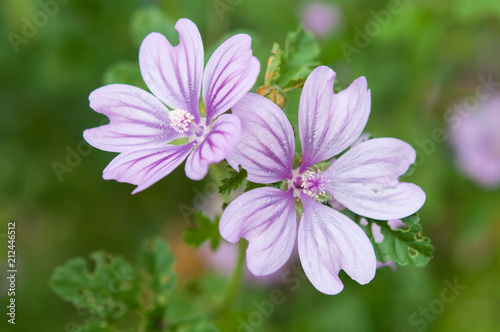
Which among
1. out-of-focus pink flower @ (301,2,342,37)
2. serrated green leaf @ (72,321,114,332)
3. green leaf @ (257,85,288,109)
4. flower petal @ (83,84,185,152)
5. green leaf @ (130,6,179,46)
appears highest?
out-of-focus pink flower @ (301,2,342,37)

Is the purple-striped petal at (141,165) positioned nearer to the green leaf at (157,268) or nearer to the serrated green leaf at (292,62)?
the serrated green leaf at (292,62)

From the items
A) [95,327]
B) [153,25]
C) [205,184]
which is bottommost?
[95,327]

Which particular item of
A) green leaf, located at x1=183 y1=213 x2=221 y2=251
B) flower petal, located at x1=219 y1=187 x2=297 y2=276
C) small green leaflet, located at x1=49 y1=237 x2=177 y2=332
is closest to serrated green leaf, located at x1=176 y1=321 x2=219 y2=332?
small green leaflet, located at x1=49 y1=237 x2=177 y2=332

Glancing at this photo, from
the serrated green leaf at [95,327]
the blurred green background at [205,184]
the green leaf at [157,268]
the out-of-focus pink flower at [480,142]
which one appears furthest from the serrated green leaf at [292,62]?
the out-of-focus pink flower at [480,142]

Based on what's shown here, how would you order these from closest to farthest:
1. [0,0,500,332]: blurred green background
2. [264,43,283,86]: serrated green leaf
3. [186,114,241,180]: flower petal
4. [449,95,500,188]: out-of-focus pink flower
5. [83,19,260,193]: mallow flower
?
[186,114,241,180]: flower petal → [83,19,260,193]: mallow flower → [264,43,283,86]: serrated green leaf → [0,0,500,332]: blurred green background → [449,95,500,188]: out-of-focus pink flower

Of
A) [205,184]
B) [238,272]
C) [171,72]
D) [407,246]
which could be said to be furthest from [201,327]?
[205,184]

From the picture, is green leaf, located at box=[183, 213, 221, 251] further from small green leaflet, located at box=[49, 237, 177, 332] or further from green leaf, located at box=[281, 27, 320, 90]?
green leaf, located at box=[281, 27, 320, 90]

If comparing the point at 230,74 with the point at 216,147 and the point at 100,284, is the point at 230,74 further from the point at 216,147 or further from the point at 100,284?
the point at 100,284
